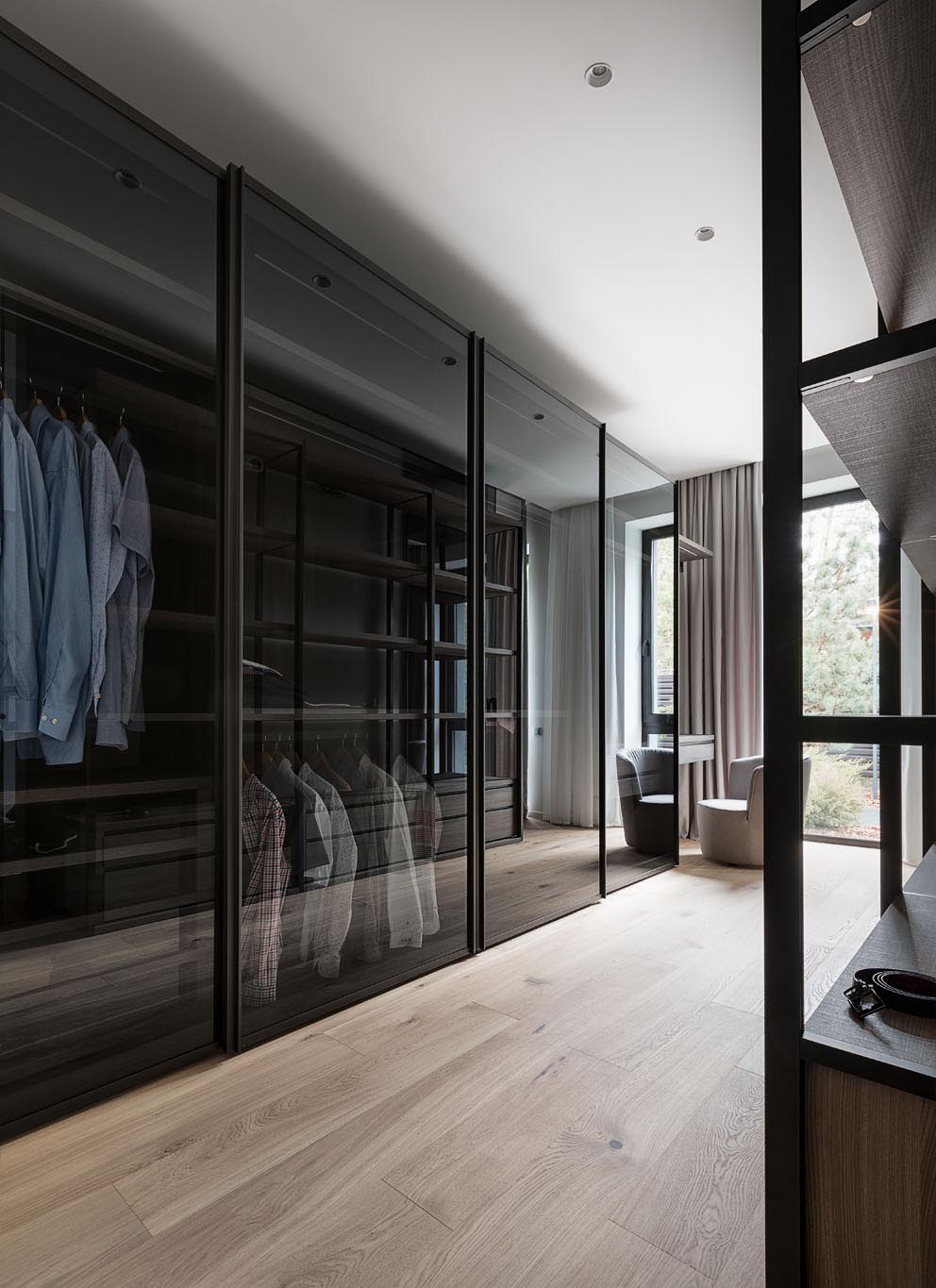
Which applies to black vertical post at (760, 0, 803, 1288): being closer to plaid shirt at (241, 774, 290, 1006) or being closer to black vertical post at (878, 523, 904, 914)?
black vertical post at (878, 523, 904, 914)

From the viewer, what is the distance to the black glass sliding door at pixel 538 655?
2.95 m

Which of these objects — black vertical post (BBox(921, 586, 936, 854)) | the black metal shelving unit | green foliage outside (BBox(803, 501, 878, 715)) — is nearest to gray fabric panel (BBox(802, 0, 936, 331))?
the black metal shelving unit

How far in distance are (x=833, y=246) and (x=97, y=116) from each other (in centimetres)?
249

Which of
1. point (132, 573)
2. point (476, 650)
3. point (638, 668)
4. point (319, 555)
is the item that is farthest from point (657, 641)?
point (132, 573)

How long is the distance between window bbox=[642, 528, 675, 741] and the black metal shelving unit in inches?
128

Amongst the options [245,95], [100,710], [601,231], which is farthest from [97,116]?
[601,231]

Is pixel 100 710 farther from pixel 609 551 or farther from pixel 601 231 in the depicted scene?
pixel 609 551

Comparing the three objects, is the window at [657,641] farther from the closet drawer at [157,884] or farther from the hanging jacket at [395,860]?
the closet drawer at [157,884]

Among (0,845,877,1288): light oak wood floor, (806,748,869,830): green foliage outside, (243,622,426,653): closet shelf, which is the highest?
(243,622,426,653): closet shelf

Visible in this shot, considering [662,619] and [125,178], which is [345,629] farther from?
[662,619]

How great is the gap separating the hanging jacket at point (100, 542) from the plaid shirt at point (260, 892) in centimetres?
52

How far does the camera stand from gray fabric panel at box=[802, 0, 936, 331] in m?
0.69

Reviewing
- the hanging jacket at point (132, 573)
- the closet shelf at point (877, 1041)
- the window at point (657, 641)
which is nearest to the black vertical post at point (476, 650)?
the hanging jacket at point (132, 573)

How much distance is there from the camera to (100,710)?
1.81 metres
